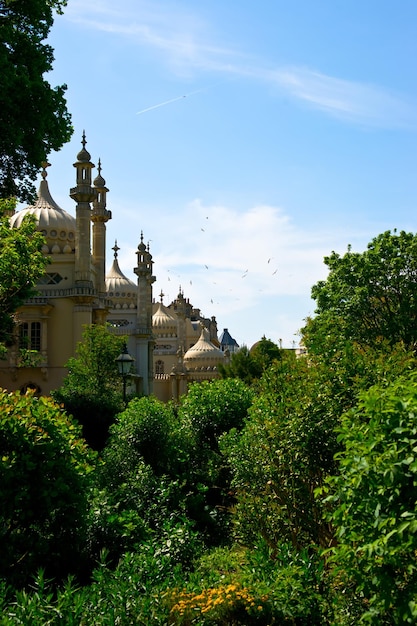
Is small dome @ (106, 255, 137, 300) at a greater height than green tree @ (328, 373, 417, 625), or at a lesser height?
greater

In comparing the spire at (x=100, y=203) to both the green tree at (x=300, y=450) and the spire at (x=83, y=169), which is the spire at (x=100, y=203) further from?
the green tree at (x=300, y=450)

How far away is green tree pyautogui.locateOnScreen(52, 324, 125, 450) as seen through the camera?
24375 mm

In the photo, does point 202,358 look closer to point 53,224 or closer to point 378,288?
point 53,224

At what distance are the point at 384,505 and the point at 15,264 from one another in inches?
435

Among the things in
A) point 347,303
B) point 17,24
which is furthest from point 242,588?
point 347,303

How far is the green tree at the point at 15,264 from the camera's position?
50.2ft

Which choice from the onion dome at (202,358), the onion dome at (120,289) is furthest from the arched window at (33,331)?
the onion dome at (202,358)

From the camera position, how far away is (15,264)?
1539 cm

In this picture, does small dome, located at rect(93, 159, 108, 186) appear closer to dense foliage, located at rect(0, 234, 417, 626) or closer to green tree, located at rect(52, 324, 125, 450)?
green tree, located at rect(52, 324, 125, 450)

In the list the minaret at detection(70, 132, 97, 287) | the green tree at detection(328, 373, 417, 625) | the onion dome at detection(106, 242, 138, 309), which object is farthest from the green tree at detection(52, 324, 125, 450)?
the onion dome at detection(106, 242, 138, 309)

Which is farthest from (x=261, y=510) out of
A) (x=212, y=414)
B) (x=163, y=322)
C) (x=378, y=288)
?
(x=163, y=322)

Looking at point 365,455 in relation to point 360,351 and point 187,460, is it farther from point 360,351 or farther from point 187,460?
point 187,460

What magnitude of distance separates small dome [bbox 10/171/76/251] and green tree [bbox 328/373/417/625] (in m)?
38.7

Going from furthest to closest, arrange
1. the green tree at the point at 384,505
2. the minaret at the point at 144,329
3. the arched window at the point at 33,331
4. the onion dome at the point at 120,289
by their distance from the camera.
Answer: the onion dome at the point at 120,289 < the minaret at the point at 144,329 < the arched window at the point at 33,331 < the green tree at the point at 384,505
